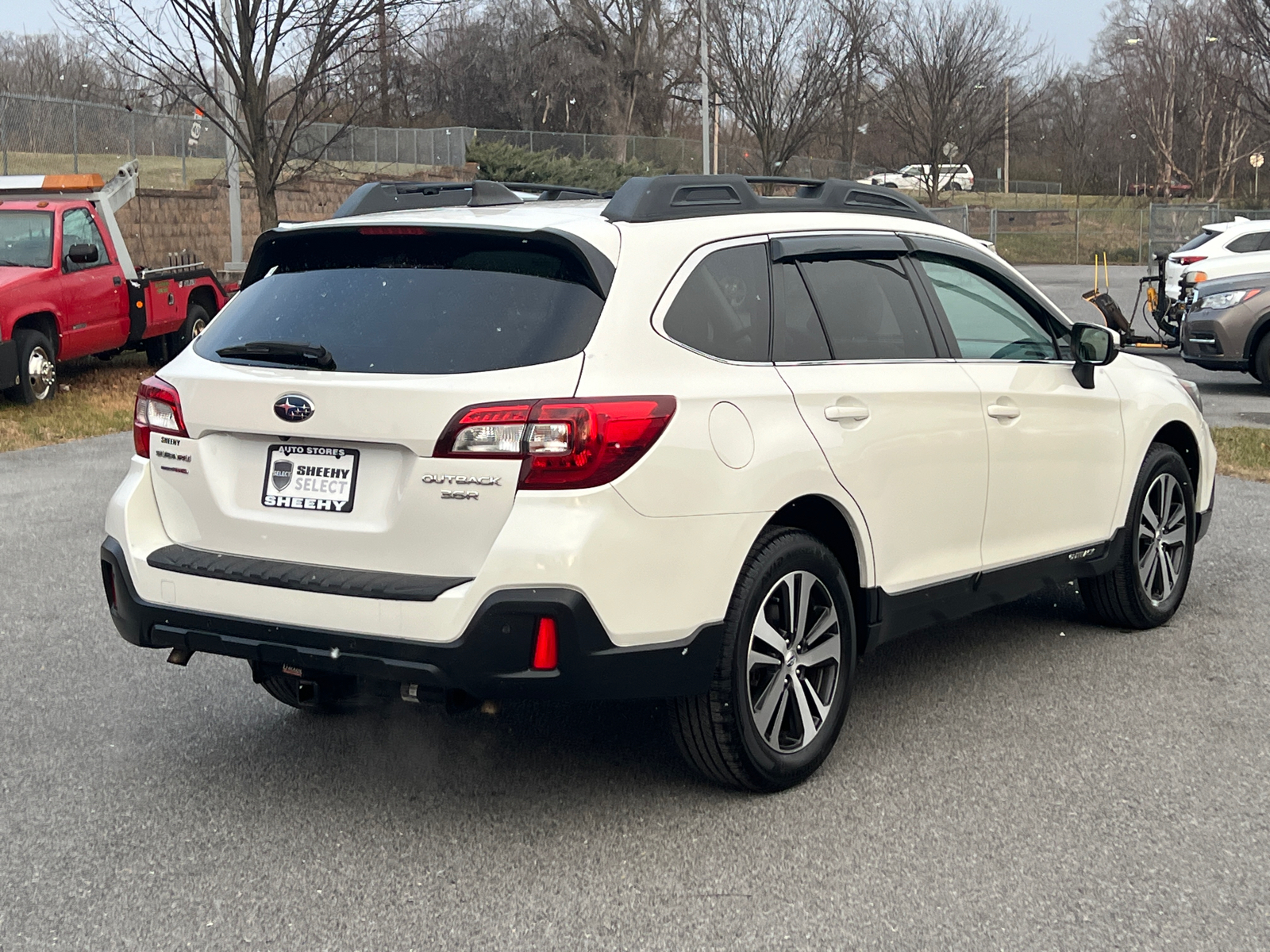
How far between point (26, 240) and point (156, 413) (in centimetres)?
1238

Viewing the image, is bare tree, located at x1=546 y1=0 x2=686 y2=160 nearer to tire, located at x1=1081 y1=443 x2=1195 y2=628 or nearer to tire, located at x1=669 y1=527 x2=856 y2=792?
tire, located at x1=1081 y1=443 x2=1195 y2=628

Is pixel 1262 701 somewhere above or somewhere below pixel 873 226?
below

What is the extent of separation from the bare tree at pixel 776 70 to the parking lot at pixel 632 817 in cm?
3951

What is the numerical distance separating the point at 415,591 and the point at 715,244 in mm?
1420

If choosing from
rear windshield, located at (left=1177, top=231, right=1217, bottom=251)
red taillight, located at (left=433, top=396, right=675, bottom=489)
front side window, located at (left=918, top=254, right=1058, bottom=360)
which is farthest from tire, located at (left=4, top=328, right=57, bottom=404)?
rear windshield, located at (left=1177, top=231, right=1217, bottom=251)

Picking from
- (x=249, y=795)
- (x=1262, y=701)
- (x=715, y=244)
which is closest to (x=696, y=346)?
→ (x=715, y=244)

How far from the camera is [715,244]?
14.5 ft

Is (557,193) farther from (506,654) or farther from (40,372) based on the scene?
(40,372)

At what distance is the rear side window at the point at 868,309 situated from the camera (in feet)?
15.6

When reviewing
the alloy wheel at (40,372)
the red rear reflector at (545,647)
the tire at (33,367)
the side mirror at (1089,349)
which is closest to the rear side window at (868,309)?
the side mirror at (1089,349)

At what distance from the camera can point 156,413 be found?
443cm

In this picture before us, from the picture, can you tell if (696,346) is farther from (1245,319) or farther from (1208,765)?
(1245,319)

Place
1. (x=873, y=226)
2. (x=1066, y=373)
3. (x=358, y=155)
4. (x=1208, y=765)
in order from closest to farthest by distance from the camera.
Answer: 1. (x=1208, y=765)
2. (x=873, y=226)
3. (x=1066, y=373)
4. (x=358, y=155)

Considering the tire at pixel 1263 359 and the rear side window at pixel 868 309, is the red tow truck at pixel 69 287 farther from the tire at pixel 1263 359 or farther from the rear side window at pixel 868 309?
the tire at pixel 1263 359
